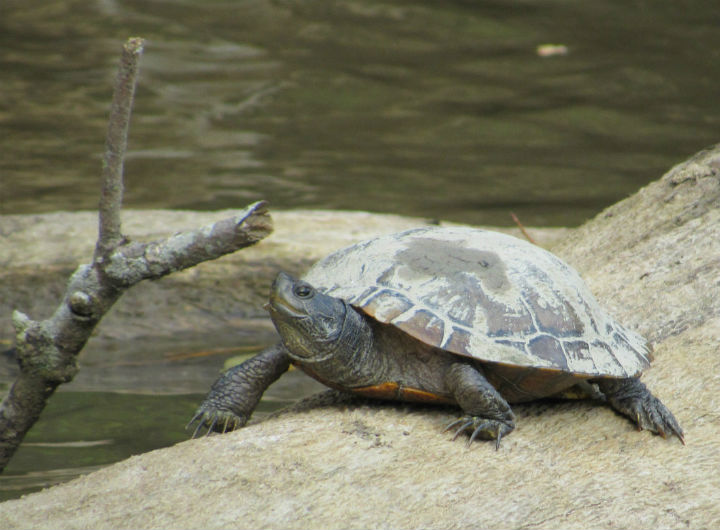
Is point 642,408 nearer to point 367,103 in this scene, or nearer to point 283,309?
point 283,309

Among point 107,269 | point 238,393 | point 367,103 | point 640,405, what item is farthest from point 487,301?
point 367,103

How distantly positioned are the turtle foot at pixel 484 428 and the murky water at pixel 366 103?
192 inches

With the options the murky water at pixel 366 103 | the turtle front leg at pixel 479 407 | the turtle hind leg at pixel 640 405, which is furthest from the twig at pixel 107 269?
the murky water at pixel 366 103

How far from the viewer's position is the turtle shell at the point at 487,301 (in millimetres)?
2799

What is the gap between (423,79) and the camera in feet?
37.0

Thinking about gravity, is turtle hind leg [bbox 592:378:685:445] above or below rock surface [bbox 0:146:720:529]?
above

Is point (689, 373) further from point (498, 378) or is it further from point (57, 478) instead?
point (57, 478)

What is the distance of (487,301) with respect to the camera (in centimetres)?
289

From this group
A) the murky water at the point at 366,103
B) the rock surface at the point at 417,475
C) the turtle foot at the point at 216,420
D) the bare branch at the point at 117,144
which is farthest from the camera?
the murky water at the point at 366,103

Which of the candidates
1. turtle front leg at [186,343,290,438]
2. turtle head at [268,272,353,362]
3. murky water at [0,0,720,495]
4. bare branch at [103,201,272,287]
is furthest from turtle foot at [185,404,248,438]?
murky water at [0,0,720,495]

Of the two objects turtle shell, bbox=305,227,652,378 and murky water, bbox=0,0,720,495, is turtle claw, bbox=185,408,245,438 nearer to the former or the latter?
turtle shell, bbox=305,227,652,378

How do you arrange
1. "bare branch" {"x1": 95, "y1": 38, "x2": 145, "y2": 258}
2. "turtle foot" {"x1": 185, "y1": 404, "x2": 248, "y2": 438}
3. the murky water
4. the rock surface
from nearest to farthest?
the rock surface
"bare branch" {"x1": 95, "y1": 38, "x2": 145, "y2": 258}
"turtle foot" {"x1": 185, "y1": 404, "x2": 248, "y2": 438}
the murky water

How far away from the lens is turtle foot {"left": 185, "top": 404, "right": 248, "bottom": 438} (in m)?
3.09

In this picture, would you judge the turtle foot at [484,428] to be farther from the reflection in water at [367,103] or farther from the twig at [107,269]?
the reflection in water at [367,103]
